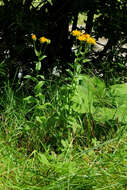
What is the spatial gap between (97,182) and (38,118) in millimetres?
585

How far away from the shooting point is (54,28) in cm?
286

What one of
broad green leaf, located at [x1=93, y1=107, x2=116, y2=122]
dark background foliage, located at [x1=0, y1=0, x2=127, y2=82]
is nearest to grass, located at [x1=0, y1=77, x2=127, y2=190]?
broad green leaf, located at [x1=93, y1=107, x2=116, y2=122]

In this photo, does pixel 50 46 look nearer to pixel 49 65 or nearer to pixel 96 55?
pixel 49 65

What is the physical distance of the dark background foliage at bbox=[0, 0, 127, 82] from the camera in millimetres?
2535

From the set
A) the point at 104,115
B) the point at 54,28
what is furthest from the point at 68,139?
the point at 54,28

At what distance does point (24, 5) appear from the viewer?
8.75 ft

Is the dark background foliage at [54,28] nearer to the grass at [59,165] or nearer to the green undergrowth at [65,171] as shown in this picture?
the grass at [59,165]

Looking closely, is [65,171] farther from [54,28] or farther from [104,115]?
[54,28]

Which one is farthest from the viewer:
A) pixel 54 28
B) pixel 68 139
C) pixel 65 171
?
pixel 54 28

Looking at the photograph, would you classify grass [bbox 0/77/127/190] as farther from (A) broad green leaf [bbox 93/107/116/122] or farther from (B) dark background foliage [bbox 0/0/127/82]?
(B) dark background foliage [bbox 0/0/127/82]

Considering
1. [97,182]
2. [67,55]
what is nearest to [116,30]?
[67,55]

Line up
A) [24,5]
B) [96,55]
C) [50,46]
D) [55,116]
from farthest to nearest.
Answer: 1. [96,55]
2. [50,46]
3. [24,5]
4. [55,116]

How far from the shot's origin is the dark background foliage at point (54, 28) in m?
2.54

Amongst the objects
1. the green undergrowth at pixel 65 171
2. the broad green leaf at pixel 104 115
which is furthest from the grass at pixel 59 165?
the broad green leaf at pixel 104 115
